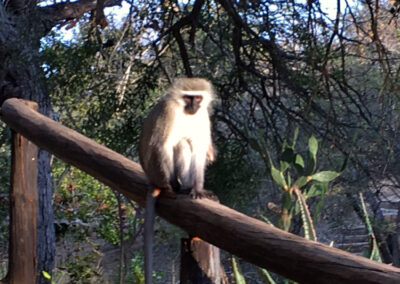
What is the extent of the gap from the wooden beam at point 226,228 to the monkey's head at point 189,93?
2.26 ft

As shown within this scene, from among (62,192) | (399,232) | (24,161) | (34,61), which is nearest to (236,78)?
(34,61)

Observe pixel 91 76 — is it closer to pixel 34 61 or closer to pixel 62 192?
pixel 34 61

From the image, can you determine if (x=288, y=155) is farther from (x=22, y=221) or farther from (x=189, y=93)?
(x=22, y=221)

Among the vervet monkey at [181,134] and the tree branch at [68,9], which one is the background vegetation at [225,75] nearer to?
the tree branch at [68,9]

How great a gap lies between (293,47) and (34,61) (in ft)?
6.01

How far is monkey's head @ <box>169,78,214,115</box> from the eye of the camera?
10.8 ft

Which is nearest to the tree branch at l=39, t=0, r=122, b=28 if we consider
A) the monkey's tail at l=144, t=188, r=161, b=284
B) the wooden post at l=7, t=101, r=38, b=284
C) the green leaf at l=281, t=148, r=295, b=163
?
the wooden post at l=7, t=101, r=38, b=284

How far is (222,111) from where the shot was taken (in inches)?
199

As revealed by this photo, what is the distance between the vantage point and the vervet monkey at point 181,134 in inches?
124

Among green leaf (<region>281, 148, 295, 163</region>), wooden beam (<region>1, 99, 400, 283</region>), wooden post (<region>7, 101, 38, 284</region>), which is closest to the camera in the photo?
wooden beam (<region>1, 99, 400, 283</region>)

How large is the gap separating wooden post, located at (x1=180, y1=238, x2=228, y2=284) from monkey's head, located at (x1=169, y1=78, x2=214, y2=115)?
1.39m

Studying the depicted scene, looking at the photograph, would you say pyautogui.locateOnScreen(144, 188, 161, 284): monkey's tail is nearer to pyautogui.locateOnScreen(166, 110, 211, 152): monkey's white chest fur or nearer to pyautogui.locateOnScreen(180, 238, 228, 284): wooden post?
pyautogui.locateOnScreen(180, 238, 228, 284): wooden post

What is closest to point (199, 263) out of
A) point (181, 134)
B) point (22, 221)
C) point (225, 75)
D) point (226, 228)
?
point (226, 228)

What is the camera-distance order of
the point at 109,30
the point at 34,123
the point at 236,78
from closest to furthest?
the point at 34,123 < the point at 236,78 < the point at 109,30
